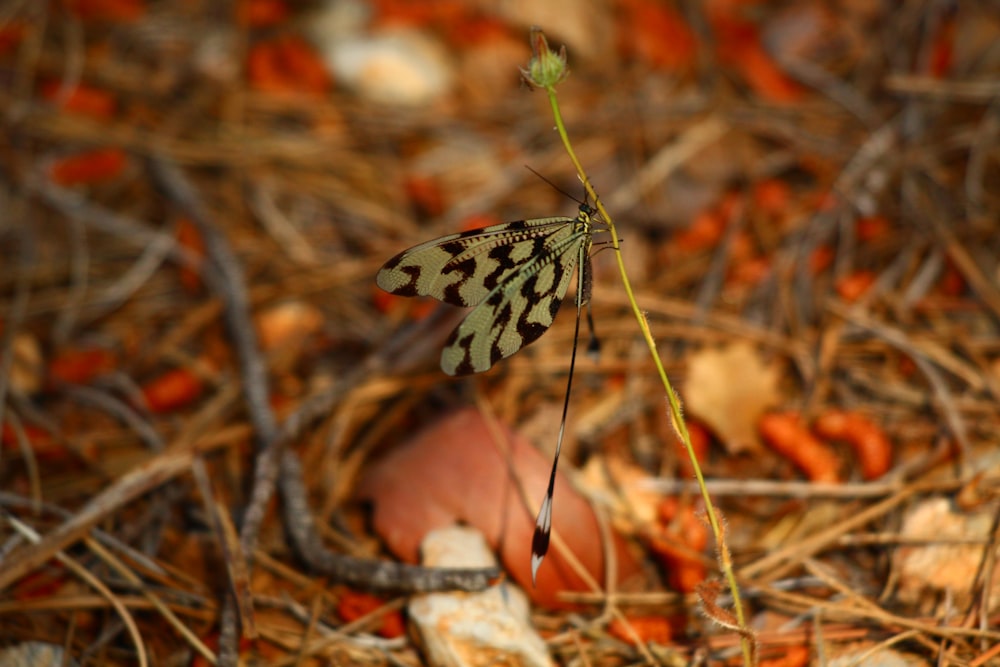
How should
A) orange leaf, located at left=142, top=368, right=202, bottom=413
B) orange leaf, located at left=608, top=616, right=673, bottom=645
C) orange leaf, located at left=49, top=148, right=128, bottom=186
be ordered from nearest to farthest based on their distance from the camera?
orange leaf, located at left=608, top=616, right=673, bottom=645, orange leaf, located at left=142, top=368, right=202, bottom=413, orange leaf, located at left=49, top=148, right=128, bottom=186

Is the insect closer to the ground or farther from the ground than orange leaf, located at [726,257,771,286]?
closer to the ground

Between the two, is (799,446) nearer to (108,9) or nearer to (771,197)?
(771,197)

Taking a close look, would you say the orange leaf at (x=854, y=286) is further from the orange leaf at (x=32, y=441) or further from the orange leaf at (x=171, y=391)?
the orange leaf at (x=32, y=441)

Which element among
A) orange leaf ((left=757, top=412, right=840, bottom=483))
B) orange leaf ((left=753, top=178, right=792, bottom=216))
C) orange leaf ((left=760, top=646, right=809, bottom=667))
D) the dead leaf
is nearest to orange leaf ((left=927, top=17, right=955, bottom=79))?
orange leaf ((left=753, top=178, right=792, bottom=216))

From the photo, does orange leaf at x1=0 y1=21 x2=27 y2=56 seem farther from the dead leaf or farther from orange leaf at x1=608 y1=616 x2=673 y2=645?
Answer: orange leaf at x1=608 y1=616 x2=673 y2=645

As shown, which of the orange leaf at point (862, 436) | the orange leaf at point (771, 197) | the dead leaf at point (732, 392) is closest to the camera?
the orange leaf at point (862, 436)

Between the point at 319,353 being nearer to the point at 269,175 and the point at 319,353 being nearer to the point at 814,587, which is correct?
the point at 269,175

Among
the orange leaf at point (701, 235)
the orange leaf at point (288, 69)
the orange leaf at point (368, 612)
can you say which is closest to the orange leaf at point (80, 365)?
the orange leaf at point (368, 612)
